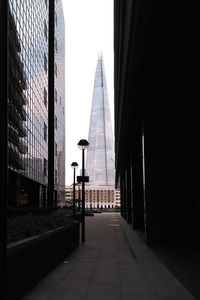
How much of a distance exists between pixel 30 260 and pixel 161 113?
1077cm

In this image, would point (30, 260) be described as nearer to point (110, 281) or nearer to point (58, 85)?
point (110, 281)

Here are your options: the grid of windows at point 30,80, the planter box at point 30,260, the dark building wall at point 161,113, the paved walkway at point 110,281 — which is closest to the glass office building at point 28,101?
the grid of windows at point 30,80

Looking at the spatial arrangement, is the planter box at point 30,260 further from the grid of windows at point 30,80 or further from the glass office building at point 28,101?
the grid of windows at point 30,80

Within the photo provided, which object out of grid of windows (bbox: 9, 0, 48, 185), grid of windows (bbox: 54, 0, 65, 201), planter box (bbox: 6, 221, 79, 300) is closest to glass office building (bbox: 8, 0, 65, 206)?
grid of windows (bbox: 9, 0, 48, 185)

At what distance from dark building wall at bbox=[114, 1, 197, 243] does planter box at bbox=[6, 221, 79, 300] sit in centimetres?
580

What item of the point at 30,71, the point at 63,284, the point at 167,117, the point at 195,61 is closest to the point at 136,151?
the point at 167,117

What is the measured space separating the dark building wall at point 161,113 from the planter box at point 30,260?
19.0 feet

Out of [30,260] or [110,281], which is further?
[110,281]

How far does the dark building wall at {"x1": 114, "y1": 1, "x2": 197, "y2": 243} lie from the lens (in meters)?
10.4

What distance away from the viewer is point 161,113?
16828 mm

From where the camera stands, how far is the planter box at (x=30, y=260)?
6.53m

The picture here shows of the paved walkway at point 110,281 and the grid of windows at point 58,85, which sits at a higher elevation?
the grid of windows at point 58,85

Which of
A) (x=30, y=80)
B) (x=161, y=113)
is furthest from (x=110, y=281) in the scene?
(x=30, y=80)

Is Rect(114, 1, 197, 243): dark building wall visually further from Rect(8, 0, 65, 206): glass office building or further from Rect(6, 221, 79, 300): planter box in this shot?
Rect(8, 0, 65, 206): glass office building
